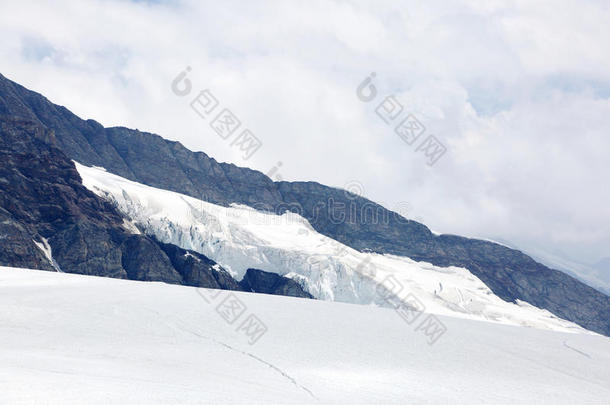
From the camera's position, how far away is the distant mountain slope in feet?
503

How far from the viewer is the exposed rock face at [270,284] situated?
348 ft

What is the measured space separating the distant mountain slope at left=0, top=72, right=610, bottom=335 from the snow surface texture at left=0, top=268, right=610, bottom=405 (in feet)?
435

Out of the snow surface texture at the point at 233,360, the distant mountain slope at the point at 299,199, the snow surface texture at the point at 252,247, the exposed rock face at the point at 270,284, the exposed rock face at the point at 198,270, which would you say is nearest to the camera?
the snow surface texture at the point at 233,360

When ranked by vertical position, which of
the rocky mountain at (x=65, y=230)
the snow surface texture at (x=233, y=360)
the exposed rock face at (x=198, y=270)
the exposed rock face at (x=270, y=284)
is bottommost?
the rocky mountain at (x=65, y=230)

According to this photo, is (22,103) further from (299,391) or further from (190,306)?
(299,391)

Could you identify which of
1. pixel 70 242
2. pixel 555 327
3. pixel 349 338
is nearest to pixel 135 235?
pixel 70 242

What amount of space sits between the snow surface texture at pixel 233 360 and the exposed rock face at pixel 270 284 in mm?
76199

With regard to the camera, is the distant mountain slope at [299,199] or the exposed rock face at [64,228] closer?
the exposed rock face at [64,228]

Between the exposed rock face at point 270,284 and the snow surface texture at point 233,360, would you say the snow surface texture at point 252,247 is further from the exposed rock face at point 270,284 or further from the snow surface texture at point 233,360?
the snow surface texture at point 233,360

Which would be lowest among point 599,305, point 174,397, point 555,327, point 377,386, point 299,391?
point 174,397

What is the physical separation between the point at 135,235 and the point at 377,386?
9193 cm

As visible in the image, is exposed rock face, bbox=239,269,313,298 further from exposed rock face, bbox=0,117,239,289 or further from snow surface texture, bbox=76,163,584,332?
exposed rock face, bbox=0,117,239,289

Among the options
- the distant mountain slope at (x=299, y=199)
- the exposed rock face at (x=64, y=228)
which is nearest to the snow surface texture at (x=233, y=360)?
the exposed rock face at (x=64, y=228)

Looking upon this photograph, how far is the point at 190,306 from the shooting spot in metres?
28.2
